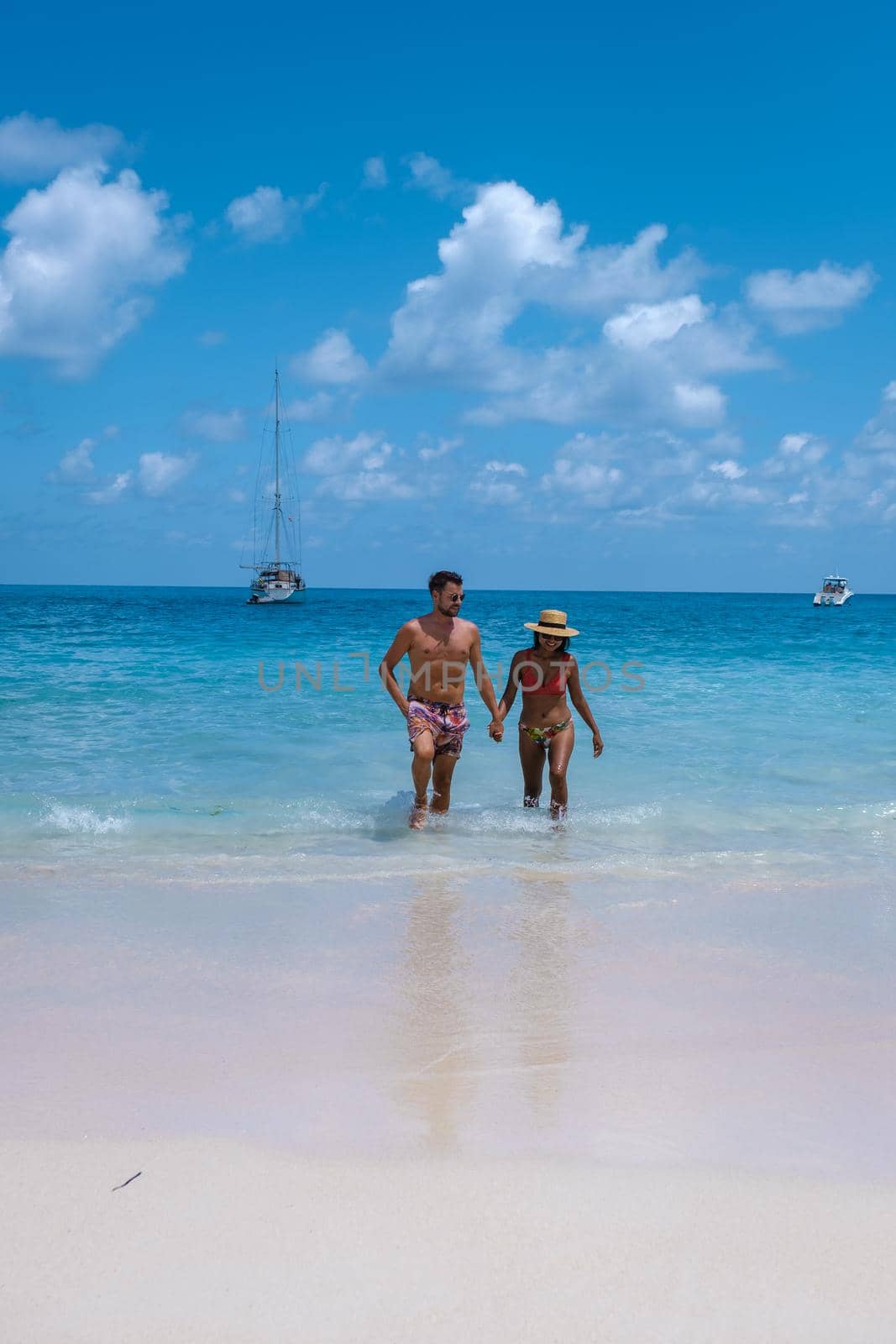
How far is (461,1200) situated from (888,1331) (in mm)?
938

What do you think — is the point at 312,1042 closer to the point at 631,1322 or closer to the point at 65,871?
the point at 631,1322

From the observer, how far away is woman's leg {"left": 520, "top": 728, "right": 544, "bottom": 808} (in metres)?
6.82

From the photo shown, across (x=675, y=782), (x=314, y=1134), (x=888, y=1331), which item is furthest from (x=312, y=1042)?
(x=675, y=782)

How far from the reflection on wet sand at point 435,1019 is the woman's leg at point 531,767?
2.18 metres

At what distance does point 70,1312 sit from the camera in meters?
1.91

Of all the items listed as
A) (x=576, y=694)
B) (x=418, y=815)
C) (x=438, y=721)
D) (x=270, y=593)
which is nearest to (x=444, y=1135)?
(x=418, y=815)

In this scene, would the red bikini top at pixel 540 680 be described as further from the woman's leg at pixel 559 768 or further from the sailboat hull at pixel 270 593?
the sailboat hull at pixel 270 593

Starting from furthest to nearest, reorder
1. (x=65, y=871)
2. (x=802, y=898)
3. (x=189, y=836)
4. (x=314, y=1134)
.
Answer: (x=189, y=836), (x=65, y=871), (x=802, y=898), (x=314, y=1134)

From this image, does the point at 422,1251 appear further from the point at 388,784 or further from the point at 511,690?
the point at 388,784

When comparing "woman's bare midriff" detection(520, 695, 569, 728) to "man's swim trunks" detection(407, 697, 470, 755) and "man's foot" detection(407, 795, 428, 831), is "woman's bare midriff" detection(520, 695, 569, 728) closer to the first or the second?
"man's swim trunks" detection(407, 697, 470, 755)

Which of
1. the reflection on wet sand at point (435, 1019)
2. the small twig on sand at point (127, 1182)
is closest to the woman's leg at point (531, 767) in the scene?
the reflection on wet sand at point (435, 1019)

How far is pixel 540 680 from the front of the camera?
21.6ft

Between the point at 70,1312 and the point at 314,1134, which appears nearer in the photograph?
the point at 70,1312

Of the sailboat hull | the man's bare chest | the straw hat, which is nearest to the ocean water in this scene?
the man's bare chest
